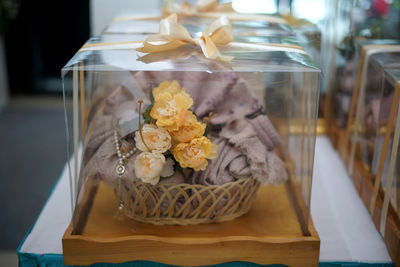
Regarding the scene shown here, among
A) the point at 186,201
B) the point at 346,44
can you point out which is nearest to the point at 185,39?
the point at 186,201

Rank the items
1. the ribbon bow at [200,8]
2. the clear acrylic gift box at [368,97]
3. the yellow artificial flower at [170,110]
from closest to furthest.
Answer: the yellow artificial flower at [170,110]
the clear acrylic gift box at [368,97]
the ribbon bow at [200,8]

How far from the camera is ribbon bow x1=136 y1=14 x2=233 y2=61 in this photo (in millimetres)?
823

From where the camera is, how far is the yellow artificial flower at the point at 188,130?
0.79 meters

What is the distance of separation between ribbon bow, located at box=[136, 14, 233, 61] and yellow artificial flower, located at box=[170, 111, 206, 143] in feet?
0.39

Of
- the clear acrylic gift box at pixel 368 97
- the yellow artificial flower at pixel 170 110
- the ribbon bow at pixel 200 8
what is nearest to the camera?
the yellow artificial flower at pixel 170 110

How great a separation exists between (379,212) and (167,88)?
513 millimetres

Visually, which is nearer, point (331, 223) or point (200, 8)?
point (331, 223)

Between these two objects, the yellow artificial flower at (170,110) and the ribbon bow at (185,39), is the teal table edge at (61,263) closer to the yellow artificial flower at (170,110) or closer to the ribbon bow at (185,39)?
the yellow artificial flower at (170,110)

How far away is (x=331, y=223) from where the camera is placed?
0.98 m

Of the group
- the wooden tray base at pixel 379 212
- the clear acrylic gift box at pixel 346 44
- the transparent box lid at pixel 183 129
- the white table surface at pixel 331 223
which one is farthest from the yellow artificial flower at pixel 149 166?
the clear acrylic gift box at pixel 346 44

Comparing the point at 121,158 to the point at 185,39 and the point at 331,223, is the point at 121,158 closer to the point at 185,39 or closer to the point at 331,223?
the point at 185,39

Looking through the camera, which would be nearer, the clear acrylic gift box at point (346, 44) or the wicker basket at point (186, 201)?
the wicker basket at point (186, 201)

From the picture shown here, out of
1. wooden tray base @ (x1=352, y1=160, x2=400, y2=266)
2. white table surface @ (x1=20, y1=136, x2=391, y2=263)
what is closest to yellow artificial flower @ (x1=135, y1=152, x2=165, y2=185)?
white table surface @ (x1=20, y1=136, x2=391, y2=263)

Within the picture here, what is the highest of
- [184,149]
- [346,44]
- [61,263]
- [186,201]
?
[346,44]
